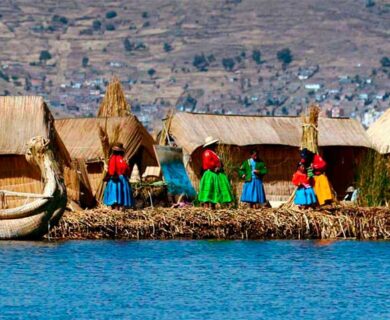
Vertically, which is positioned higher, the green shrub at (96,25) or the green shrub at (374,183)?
the green shrub at (96,25)

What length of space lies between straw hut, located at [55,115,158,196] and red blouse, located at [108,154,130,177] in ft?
13.2

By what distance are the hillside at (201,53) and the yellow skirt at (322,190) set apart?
95.6 meters

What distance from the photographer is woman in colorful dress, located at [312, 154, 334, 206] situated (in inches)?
1084

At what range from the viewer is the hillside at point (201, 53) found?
133m

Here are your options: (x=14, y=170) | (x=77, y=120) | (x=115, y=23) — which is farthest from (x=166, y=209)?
(x=115, y=23)

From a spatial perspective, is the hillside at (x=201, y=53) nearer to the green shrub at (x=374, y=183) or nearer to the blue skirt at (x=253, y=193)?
the green shrub at (x=374, y=183)

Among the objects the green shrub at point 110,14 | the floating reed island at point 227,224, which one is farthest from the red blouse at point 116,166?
the green shrub at point 110,14

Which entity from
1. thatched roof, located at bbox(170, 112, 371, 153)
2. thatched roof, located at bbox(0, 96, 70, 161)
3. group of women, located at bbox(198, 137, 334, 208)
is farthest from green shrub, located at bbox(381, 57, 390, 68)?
group of women, located at bbox(198, 137, 334, 208)

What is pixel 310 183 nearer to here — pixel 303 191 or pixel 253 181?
pixel 303 191

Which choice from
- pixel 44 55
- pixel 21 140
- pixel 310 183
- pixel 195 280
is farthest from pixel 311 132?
pixel 44 55

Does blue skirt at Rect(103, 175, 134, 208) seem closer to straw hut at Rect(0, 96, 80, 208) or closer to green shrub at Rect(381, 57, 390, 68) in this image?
straw hut at Rect(0, 96, 80, 208)

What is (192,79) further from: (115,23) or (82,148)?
(82,148)

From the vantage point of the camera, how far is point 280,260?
24.2 metres

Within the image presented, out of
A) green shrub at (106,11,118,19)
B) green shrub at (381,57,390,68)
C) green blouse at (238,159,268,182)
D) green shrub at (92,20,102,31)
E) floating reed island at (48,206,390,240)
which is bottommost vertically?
floating reed island at (48,206,390,240)
